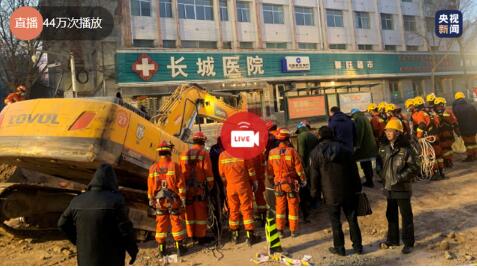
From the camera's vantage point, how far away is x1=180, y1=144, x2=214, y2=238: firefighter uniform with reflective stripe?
629 cm

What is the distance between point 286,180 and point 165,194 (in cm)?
196

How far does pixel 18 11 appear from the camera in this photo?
2058 cm

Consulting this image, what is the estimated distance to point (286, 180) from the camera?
6.21 metres

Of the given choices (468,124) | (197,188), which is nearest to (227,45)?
(468,124)

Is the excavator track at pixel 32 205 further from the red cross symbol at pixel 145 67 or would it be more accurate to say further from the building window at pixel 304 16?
the building window at pixel 304 16

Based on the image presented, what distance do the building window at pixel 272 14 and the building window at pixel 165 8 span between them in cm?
821

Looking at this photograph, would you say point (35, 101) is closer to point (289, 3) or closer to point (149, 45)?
point (149, 45)

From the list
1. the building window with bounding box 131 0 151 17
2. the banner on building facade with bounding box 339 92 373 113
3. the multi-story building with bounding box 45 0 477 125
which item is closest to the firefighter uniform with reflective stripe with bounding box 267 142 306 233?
the multi-story building with bounding box 45 0 477 125

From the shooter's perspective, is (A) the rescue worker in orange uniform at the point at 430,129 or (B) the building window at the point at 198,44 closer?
(A) the rescue worker in orange uniform at the point at 430,129

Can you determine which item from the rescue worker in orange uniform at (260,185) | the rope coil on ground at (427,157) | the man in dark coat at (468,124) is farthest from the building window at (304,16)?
the rescue worker in orange uniform at (260,185)

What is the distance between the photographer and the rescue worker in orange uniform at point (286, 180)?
6234 millimetres

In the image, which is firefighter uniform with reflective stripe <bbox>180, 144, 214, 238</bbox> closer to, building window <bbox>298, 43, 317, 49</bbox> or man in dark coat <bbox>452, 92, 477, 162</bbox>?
man in dark coat <bbox>452, 92, 477, 162</bbox>

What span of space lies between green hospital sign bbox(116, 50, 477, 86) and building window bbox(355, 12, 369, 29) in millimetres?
3043

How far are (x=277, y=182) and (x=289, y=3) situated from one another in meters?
28.8
